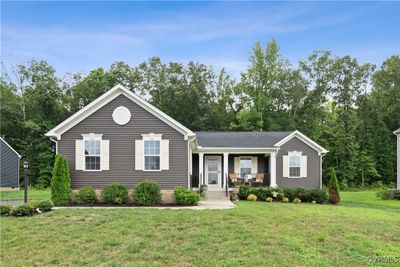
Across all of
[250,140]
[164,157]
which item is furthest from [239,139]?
[164,157]

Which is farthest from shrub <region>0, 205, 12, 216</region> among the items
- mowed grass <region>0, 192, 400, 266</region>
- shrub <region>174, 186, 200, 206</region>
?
shrub <region>174, 186, 200, 206</region>

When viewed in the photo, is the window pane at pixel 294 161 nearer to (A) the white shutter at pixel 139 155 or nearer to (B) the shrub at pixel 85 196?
(A) the white shutter at pixel 139 155

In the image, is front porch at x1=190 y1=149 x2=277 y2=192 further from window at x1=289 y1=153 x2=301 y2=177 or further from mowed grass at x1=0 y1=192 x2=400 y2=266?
mowed grass at x1=0 y1=192 x2=400 y2=266

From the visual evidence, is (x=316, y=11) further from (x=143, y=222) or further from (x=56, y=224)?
(x=56, y=224)

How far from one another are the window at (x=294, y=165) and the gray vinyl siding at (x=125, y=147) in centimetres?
941

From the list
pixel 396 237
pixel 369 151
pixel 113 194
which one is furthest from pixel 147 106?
pixel 369 151

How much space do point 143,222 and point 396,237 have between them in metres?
6.74

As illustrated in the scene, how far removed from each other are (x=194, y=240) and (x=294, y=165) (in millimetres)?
16102

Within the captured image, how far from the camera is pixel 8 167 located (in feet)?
106

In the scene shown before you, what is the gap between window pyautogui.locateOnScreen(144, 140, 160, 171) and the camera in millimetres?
16969

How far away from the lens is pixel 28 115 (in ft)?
124

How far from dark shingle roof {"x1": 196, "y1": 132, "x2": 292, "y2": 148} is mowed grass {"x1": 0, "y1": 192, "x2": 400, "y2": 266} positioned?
1205cm

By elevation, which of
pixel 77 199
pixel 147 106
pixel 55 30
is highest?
pixel 55 30

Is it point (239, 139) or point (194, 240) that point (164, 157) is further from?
point (239, 139)
